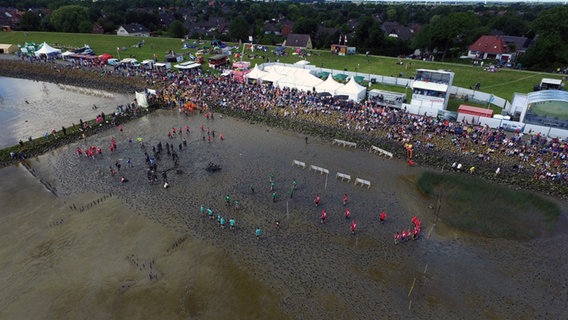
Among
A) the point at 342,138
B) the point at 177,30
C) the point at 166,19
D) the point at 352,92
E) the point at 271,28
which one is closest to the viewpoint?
the point at 342,138

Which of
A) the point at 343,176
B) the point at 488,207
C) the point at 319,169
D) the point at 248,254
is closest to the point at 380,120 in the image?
the point at 343,176

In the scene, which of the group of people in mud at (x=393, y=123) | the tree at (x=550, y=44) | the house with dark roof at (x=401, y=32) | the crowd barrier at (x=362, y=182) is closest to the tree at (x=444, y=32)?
the tree at (x=550, y=44)

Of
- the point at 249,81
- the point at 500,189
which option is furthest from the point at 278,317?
the point at 249,81

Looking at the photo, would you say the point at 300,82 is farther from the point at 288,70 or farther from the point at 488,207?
the point at 488,207

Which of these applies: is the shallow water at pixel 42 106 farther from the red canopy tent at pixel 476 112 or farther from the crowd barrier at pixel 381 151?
the red canopy tent at pixel 476 112

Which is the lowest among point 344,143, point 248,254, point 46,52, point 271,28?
point 248,254

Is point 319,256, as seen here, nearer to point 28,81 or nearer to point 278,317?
point 278,317
